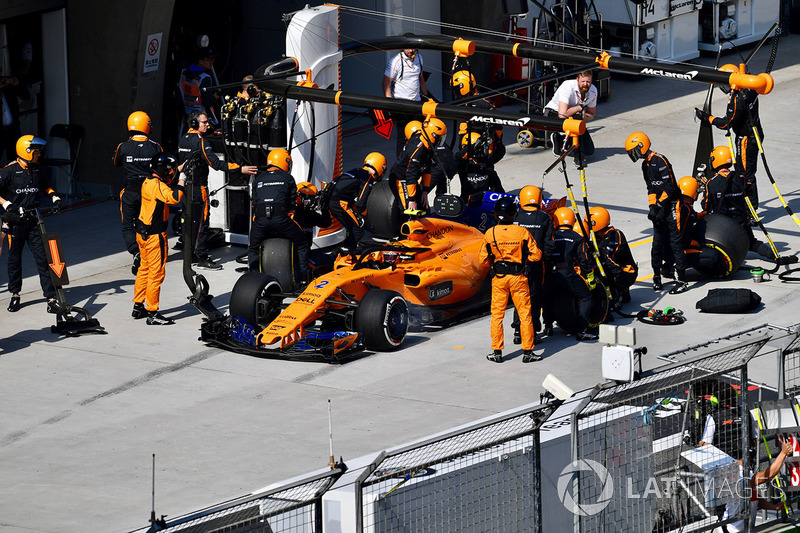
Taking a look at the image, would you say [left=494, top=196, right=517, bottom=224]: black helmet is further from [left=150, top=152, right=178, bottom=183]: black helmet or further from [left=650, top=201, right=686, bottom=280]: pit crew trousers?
[left=150, top=152, right=178, bottom=183]: black helmet

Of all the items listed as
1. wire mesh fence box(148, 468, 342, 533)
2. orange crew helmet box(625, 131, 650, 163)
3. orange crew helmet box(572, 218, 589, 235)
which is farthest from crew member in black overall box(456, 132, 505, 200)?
wire mesh fence box(148, 468, 342, 533)

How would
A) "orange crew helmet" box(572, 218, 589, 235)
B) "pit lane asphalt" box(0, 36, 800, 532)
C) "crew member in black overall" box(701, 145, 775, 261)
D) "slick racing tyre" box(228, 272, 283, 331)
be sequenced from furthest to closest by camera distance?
"crew member in black overall" box(701, 145, 775, 261) → "orange crew helmet" box(572, 218, 589, 235) → "slick racing tyre" box(228, 272, 283, 331) → "pit lane asphalt" box(0, 36, 800, 532)

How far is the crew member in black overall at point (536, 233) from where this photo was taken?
13898 mm

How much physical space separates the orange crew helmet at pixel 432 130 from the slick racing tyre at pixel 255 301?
3.19 metres

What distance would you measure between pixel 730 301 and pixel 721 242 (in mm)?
1192

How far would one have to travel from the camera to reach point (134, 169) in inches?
640

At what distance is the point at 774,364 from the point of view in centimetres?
1283

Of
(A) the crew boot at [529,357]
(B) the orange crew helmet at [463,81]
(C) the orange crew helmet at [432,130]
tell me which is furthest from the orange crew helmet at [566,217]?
(B) the orange crew helmet at [463,81]

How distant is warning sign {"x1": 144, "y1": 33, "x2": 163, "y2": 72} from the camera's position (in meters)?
20.2

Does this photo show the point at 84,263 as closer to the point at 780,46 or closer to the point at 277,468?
the point at 277,468

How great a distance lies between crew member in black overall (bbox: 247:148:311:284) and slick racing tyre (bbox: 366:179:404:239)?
1667 millimetres

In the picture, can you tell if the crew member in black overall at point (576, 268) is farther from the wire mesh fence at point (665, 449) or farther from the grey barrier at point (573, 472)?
the wire mesh fence at point (665, 449)

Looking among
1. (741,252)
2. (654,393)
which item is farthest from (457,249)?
(654,393)

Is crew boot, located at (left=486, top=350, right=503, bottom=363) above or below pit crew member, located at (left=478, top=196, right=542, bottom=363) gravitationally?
below
